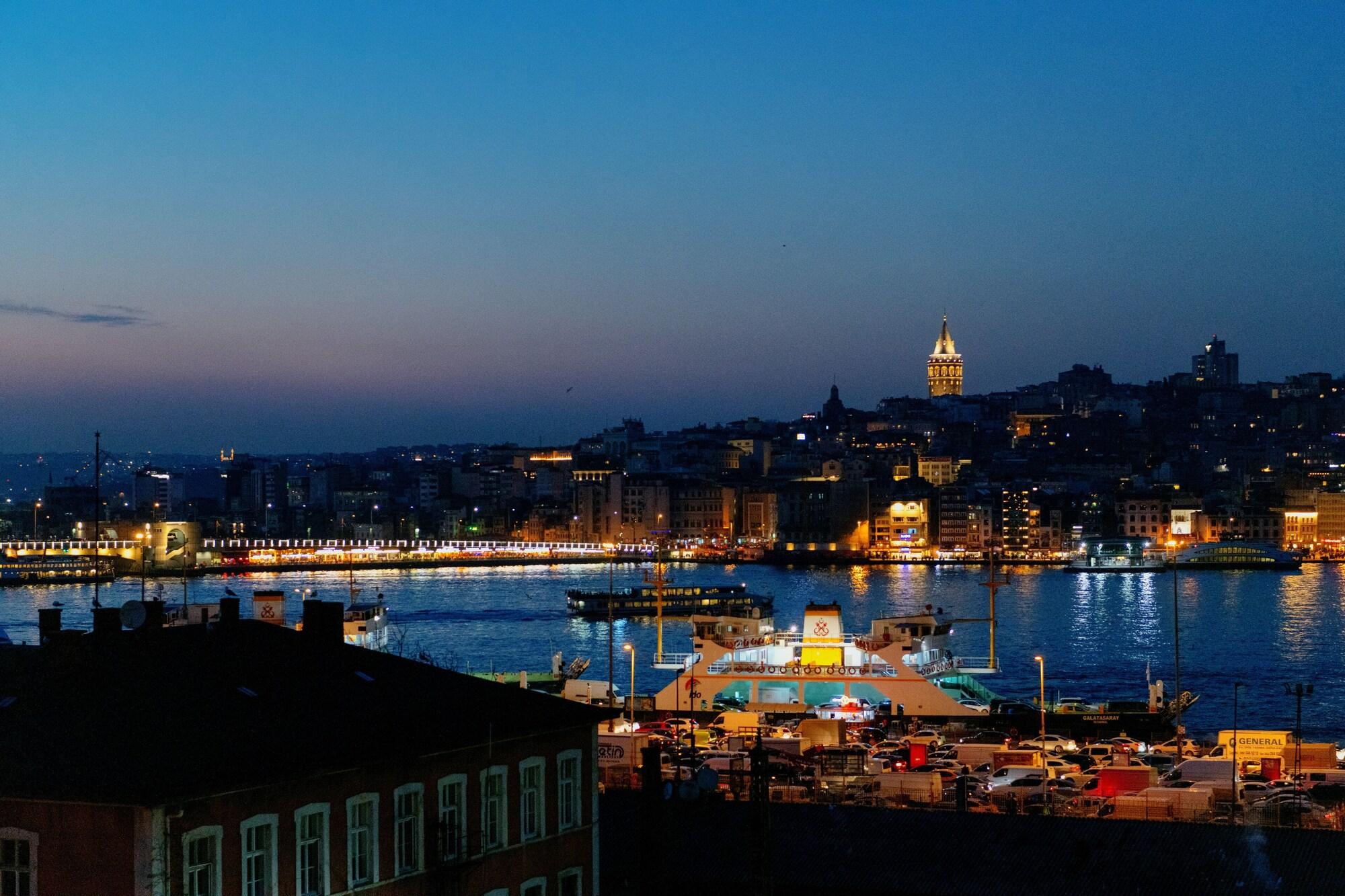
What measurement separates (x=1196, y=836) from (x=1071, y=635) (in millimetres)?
35131

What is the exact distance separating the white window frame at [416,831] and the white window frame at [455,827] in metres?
0.09

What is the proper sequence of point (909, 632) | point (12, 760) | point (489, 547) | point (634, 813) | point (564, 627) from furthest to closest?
point (489, 547)
point (564, 627)
point (909, 632)
point (634, 813)
point (12, 760)

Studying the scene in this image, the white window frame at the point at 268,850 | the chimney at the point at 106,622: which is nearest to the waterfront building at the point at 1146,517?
the chimney at the point at 106,622

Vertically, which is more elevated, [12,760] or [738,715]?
[12,760]

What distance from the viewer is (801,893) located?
32.2 feet

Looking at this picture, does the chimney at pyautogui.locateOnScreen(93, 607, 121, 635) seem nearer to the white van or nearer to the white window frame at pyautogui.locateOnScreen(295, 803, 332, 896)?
the white window frame at pyautogui.locateOnScreen(295, 803, 332, 896)

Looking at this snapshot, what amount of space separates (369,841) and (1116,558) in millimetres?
77573

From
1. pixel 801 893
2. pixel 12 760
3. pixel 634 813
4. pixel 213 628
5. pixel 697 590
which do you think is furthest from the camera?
pixel 697 590

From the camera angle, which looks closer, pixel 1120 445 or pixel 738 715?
pixel 738 715

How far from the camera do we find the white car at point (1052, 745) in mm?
19391

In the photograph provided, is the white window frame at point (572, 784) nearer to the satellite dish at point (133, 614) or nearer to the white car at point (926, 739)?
the satellite dish at point (133, 614)

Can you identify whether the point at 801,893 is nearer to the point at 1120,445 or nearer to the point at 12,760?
the point at 12,760

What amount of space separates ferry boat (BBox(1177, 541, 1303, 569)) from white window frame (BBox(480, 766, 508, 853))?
7481cm

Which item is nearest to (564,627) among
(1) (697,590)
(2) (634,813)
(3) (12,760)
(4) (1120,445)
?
(1) (697,590)
